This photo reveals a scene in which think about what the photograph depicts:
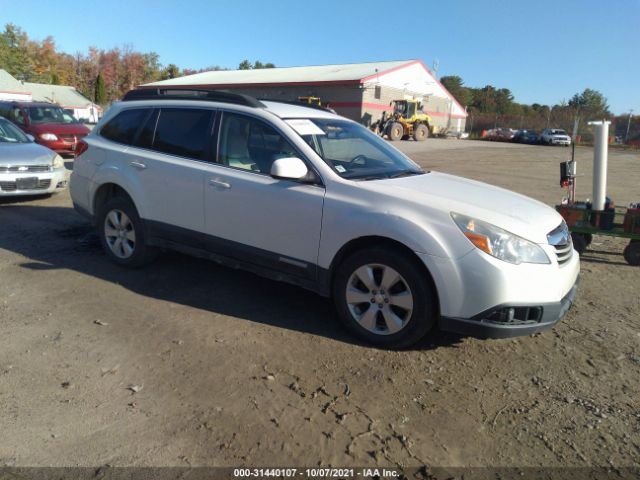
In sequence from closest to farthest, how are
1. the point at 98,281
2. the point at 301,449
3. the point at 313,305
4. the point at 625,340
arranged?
the point at 301,449 → the point at 625,340 → the point at 313,305 → the point at 98,281

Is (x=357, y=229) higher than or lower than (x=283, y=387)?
higher

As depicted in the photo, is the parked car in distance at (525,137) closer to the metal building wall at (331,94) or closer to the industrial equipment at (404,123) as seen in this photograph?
the industrial equipment at (404,123)

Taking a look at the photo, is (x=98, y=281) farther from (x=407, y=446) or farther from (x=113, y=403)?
(x=407, y=446)

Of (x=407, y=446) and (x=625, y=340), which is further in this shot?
(x=625, y=340)

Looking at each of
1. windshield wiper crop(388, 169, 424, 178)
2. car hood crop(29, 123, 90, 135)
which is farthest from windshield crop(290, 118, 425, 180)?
car hood crop(29, 123, 90, 135)

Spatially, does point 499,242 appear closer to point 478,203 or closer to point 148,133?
point 478,203

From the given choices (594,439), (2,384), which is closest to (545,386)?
(594,439)

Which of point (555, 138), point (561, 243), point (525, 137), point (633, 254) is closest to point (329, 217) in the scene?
point (561, 243)

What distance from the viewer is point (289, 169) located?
4031mm

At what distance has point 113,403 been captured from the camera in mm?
3129

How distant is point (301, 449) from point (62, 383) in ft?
5.44

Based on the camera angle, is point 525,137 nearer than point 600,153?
No

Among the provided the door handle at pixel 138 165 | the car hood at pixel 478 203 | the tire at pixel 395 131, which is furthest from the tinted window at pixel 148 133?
the tire at pixel 395 131

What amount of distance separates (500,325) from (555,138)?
47.2m
